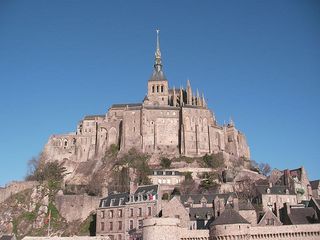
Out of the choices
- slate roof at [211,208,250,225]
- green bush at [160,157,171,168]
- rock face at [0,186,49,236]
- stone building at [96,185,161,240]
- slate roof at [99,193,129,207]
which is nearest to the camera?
slate roof at [211,208,250,225]

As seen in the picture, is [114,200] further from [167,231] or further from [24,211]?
[24,211]

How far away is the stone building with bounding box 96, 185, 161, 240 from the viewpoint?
171 ft

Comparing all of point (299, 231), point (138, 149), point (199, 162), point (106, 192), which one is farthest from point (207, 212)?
point (138, 149)

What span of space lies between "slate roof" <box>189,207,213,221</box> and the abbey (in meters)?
33.3

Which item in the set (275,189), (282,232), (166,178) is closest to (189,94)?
(166,178)

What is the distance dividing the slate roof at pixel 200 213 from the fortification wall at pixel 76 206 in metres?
17.7

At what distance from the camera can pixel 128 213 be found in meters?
53.6

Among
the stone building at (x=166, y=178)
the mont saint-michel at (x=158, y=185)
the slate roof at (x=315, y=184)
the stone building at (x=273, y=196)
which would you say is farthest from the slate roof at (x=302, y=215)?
the stone building at (x=166, y=178)

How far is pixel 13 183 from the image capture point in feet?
239

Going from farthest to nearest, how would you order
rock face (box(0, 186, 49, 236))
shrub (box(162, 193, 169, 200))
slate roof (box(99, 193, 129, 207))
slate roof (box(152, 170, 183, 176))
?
slate roof (box(152, 170, 183, 176)) < rock face (box(0, 186, 49, 236)) < shrub (box(162, 193, 169, 200)) < slate roof (box(99, 193, 129, 207))

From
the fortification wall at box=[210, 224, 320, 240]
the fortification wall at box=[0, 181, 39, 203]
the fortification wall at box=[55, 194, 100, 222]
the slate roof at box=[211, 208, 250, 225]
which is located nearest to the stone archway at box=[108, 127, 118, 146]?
the fortification wall at box=[0, 181, 39, 203]

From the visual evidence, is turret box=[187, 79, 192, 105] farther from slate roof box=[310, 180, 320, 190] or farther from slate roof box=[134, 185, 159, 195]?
slate roof box=[134, 185, 159, 195]

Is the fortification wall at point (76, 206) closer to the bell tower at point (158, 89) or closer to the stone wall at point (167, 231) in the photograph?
the stone wall at point (167, 231)

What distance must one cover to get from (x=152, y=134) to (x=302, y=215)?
44.7 metres
